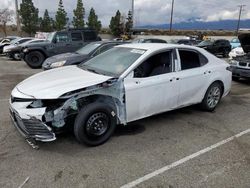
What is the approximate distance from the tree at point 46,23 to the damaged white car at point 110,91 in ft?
192

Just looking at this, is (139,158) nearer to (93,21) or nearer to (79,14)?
(79,14)

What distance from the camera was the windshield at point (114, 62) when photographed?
4430 mm

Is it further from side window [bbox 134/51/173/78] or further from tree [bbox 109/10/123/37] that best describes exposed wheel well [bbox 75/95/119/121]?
tree [bbox 109/10/123/37]

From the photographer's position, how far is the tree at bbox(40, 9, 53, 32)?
194 feet

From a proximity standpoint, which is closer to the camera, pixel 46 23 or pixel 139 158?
pixel 139 158

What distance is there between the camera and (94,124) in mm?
3979

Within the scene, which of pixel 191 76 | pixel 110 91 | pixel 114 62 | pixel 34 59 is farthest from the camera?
pixel 34 59

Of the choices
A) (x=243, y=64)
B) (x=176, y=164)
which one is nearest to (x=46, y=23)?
(x=243, y=64)

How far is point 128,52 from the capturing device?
16.0ft

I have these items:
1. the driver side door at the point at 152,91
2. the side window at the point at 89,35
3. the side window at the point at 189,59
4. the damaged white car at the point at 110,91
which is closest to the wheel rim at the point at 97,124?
the damaged white car at the point at 110,91

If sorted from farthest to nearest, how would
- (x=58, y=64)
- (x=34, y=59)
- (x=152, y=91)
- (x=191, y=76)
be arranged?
(x=34, y=59), (x=58, y=64), (x=191, y=76), (x=152, y=91)

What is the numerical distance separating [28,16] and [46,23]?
7247mm

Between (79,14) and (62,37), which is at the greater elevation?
(79,14)

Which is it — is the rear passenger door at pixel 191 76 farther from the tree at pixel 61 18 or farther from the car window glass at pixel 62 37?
the tree at pixel 61 18
